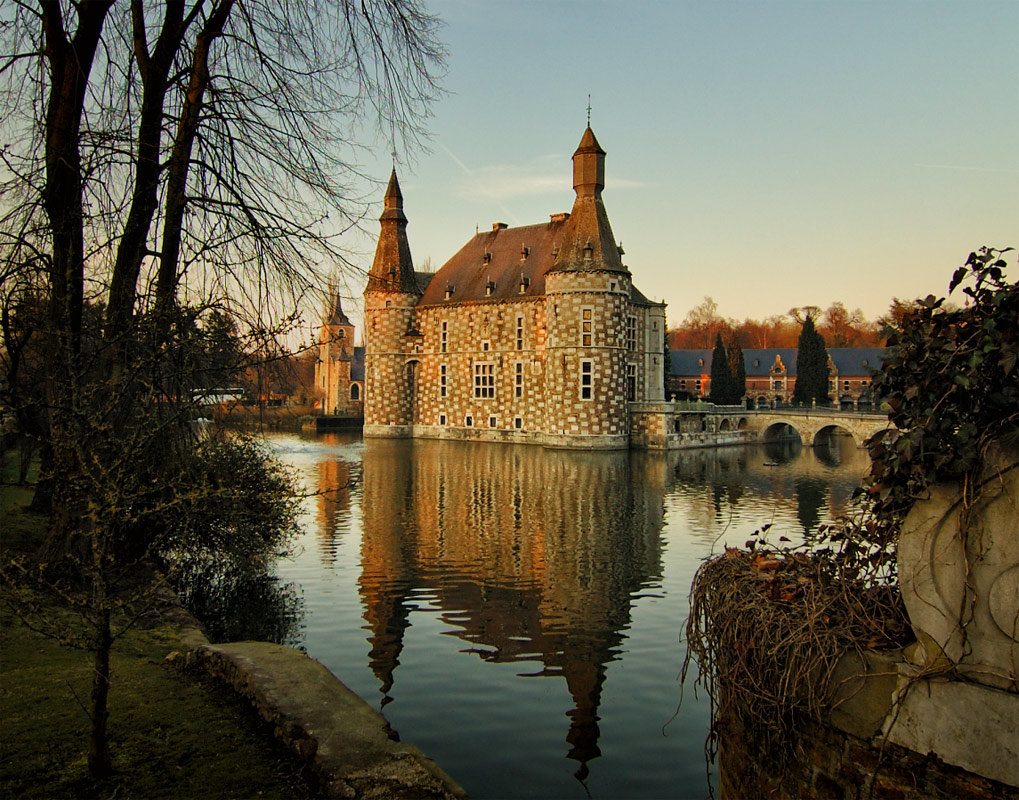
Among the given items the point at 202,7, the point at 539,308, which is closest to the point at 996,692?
the point at 202,7

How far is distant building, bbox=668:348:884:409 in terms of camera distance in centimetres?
6694

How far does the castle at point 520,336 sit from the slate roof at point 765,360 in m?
25.2

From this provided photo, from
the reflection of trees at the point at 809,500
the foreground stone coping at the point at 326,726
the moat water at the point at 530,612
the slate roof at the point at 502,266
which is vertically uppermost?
the slate roof at the point at 502,266

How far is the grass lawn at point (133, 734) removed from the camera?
470cm

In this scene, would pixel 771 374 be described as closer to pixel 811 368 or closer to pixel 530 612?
pixel 811 368

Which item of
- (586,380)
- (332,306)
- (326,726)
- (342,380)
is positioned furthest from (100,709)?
(342,380)

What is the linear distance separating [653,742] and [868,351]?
66.4 metres

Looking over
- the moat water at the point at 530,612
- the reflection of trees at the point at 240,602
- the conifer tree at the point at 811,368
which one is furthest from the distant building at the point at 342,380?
the reflection of trees at the point at 240,602

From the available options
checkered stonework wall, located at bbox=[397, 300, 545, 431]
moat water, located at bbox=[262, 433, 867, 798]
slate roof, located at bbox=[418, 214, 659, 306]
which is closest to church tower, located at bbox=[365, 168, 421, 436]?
checkered stonework wall, located at bbox=[397, 300, 545, 431]

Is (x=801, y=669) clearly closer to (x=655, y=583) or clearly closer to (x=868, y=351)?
(x=655, y=583)

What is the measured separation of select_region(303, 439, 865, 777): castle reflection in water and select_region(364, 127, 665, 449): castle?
5839 millimetres

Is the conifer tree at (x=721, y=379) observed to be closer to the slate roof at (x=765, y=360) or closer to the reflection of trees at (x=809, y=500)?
the slate roof at (x=765, y=360)

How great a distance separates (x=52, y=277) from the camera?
7430 millimetres

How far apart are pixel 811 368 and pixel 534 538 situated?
4343cm
